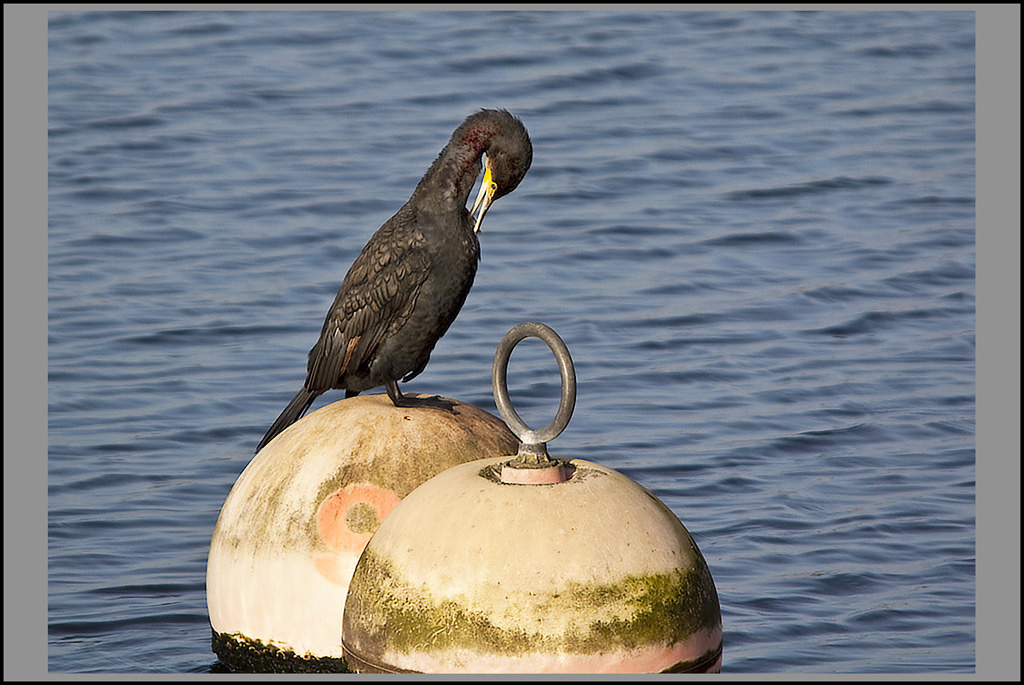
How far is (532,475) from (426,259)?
Answer: 1.70 m

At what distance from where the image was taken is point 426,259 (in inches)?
266

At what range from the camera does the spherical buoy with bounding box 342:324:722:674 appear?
5043 mm

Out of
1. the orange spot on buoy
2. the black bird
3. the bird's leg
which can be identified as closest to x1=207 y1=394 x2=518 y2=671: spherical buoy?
the orange spot on buoy

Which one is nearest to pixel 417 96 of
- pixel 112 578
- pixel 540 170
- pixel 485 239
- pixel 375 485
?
pixel 540 170

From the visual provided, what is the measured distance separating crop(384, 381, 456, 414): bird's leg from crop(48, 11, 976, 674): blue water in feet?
4.60

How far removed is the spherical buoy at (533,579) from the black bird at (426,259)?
138cm

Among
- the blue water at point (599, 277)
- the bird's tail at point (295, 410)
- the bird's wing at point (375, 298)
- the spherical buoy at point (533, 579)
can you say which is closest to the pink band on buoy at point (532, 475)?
the spherical buoy at point (533, 579)

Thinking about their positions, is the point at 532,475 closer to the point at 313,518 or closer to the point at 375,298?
the point at 313,518

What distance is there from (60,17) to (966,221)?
14.3 m

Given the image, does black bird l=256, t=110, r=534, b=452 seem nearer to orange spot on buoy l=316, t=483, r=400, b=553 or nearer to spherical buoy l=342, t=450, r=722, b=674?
orange spot on buoy l=316, t=483, r=400, b=553

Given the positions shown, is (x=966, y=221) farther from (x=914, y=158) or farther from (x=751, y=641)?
(x=751, y=641)

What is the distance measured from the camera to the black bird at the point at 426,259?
6781mm

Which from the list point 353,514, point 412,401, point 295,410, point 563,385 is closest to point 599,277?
point 295,410

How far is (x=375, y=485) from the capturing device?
5941 millimetres
